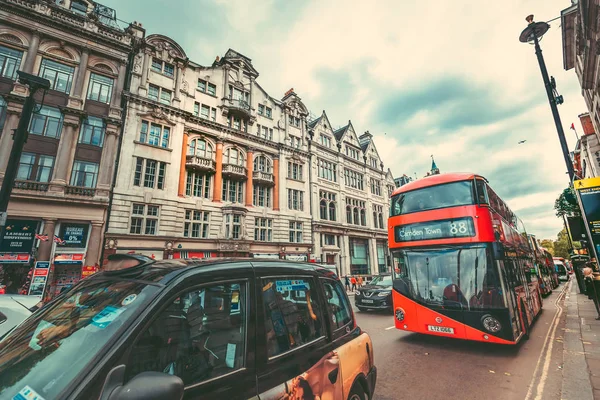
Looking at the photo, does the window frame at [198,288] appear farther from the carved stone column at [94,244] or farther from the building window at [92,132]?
the building window at [92,132]

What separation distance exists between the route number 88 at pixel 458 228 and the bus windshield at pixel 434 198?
1.69ft

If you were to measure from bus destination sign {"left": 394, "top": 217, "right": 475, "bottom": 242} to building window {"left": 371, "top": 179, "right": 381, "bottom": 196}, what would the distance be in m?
31.2

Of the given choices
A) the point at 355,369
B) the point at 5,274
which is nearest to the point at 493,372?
the point at 355,369

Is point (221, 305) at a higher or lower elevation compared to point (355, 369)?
higher

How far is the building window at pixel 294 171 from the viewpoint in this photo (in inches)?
1088

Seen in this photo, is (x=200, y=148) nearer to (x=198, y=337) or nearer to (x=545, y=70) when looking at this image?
(x=545, y=70)

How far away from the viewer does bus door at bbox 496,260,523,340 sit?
6.03 m

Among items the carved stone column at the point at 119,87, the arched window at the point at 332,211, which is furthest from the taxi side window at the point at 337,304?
the arched window at the point at 332,211

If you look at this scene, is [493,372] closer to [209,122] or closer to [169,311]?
[169,311]

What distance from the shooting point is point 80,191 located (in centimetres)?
1638

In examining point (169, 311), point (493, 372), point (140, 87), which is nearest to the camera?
point (169, 311)

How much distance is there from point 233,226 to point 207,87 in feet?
42.1

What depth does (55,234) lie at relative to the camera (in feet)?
50.7

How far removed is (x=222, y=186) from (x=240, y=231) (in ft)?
14.0
